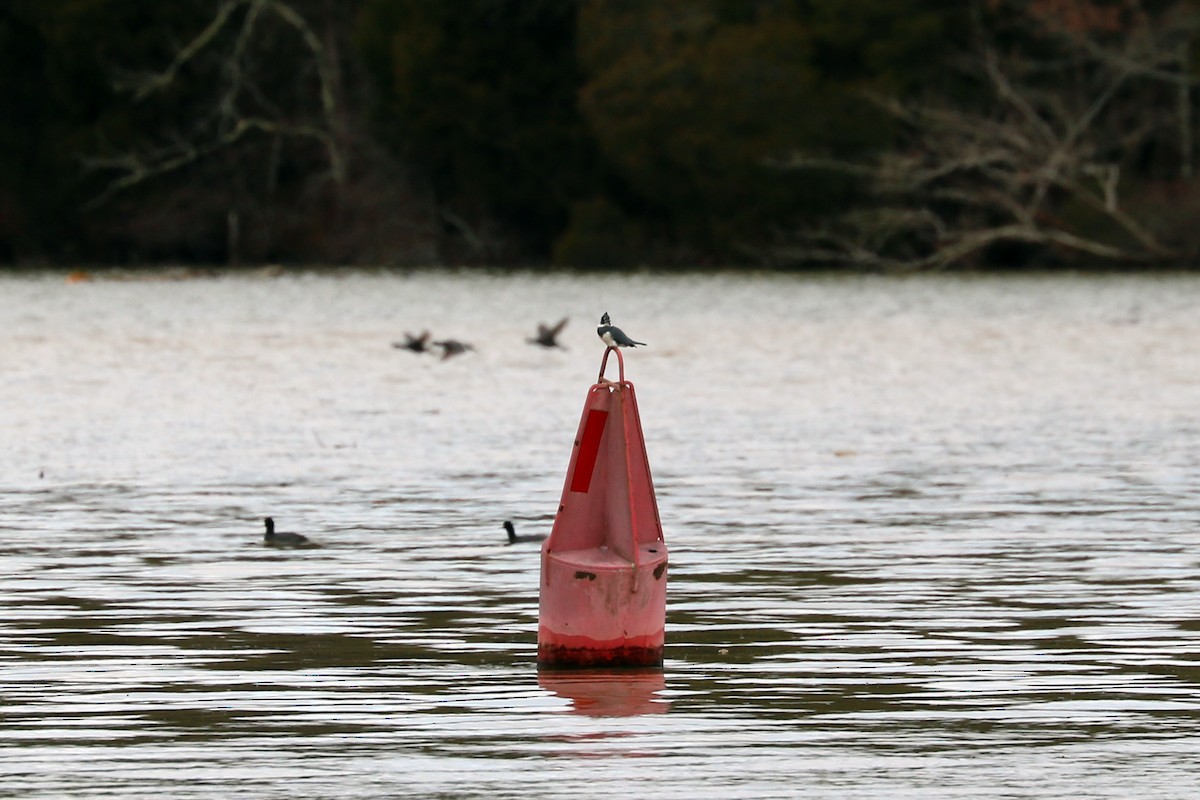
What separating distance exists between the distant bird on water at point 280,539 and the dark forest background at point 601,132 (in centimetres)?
3791

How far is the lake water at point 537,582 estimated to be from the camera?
7.22 m

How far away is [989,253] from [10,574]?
47.2 m

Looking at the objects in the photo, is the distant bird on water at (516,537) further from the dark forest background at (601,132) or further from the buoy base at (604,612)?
the dark forest background at (601,132)

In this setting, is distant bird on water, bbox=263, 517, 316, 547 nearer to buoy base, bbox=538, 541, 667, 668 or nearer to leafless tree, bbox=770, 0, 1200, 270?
buoy base, bbox=538, 541, 667, 668

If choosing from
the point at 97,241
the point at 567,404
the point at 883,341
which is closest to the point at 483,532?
the point at 567,404

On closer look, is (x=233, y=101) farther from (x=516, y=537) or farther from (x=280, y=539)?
(x=280, y=539)

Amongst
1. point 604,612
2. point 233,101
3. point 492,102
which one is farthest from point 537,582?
point 233,101

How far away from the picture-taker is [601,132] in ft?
195

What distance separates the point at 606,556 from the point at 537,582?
7.96ft

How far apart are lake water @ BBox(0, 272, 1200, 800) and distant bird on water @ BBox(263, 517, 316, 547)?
10cm

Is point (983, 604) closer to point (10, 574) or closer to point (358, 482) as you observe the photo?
point (10, 574)

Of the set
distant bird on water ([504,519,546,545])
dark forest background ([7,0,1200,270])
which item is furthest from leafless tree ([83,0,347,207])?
distant bird on water ([504,519,546,545])

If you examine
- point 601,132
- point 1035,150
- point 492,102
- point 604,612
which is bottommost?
point 604,612

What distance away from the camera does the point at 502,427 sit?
20.2 meters
